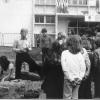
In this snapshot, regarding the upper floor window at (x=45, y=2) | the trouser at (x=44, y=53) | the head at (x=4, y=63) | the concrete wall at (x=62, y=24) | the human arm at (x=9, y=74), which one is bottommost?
the human arm at (x=9, y=74)

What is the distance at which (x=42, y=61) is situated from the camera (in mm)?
7684

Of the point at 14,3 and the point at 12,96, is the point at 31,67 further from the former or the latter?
the point at 14,3

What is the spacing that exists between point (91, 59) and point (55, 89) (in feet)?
3.00

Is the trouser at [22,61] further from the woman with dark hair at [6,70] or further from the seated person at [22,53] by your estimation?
the woman with dark hair at [6,70]

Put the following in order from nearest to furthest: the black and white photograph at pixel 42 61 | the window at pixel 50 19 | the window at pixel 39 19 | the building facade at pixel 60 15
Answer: the black and white photograph at pixel 42 61 < the building facade at pixel 60 15 < the window at pixel 39 19 < the window at pixel 50 19

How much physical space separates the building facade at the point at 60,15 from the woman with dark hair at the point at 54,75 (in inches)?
176

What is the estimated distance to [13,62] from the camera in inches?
335

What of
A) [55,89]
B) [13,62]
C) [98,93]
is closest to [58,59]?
[55,89]

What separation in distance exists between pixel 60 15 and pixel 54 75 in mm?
5754

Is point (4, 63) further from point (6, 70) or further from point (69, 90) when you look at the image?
point (69, 90)

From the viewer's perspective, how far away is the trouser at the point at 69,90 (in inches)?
261

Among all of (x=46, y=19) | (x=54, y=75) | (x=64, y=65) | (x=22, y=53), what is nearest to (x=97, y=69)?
(x=54, y=75)

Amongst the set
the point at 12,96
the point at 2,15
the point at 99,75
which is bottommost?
the point at 12,96

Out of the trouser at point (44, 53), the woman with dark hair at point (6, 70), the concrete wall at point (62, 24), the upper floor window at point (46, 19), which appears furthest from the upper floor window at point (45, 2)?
the trouser at point (44, 53)
